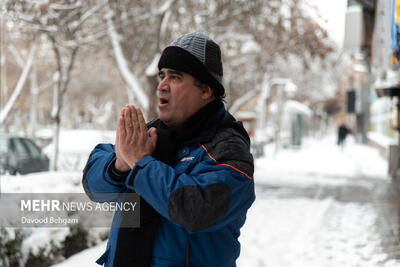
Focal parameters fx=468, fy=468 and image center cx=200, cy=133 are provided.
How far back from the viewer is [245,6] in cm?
1273

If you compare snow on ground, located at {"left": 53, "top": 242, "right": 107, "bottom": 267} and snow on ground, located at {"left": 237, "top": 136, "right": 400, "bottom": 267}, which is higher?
snow on ground, located at {"left": 53, "top": 242, "right": 107, "bottom": 267}

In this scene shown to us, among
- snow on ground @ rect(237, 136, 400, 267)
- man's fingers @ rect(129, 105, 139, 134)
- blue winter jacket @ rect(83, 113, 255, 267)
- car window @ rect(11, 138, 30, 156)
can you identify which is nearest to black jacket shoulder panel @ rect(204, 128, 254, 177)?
blue winter jacket @ rect(83, 113, 255, 267)

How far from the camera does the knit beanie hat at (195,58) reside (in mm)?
1845

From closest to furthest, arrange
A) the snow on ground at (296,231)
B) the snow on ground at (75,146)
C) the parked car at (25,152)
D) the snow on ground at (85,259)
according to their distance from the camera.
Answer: the snow on ground at (85,259), the snow on ground at (296,231), the parked car at (25,152), the snow on ground at (75,146)

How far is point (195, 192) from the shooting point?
1591 millimetres

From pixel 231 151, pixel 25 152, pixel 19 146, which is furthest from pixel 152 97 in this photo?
pixel 231 151

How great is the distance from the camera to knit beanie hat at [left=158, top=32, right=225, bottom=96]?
184 cm

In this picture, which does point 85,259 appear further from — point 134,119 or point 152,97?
point 152,97

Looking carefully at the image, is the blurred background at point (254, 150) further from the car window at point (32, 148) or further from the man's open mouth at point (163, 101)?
the man's open mouth at point (163, 101)

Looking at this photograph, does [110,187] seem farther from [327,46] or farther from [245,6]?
[327,46]

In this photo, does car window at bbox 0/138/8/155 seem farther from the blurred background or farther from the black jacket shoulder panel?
the black jacket shoulder panel

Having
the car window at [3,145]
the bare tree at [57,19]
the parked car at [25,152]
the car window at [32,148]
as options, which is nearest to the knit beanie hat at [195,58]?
the bare tree at [57,19]

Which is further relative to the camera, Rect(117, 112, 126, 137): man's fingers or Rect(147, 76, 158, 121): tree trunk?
Rect(147, 76, 158, 121): tree trunk

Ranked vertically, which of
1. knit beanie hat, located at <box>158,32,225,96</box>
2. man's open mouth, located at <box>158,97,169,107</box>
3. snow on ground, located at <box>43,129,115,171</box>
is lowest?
snow on ground, located at <box>43,129,115,171</box>
